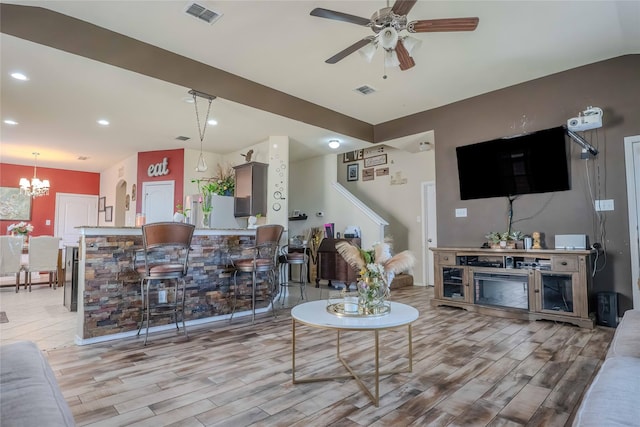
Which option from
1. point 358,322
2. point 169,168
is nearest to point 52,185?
point 169,168

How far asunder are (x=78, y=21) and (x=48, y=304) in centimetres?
377

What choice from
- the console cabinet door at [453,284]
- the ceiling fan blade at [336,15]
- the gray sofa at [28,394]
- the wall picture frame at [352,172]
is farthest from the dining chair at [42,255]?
the console cabinet door at [453,284]

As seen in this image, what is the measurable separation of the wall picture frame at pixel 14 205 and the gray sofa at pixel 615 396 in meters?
11.1

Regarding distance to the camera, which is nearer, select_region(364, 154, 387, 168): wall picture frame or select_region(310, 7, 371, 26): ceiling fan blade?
select_region(310, 7, 371, 26): ceiling fan blade

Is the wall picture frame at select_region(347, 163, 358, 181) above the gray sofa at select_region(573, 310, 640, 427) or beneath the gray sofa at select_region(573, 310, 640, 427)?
above

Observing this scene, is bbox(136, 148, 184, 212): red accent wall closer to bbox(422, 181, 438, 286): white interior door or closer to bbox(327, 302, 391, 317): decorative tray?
bbox(422, 181, 438, 286): white interior door

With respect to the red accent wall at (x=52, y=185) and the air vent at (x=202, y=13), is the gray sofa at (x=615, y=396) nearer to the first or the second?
the air vent at (x=202, y=13)

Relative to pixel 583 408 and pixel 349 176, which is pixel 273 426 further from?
pixel 349 176

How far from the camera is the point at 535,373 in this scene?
2.41 meters

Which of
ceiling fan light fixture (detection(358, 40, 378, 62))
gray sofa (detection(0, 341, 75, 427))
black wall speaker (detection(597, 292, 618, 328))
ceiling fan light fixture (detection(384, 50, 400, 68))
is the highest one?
ceiling fan light fixture (detection(358, 40, 378, 62))

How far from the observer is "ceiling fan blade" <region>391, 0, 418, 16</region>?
95.1 inches

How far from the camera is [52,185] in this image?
8945 mm

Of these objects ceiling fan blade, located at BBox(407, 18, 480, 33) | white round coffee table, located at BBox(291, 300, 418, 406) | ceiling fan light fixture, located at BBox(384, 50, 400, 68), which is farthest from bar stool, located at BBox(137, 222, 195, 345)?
ceiling fan blade, located at BBox(407, 18, 480, 33)

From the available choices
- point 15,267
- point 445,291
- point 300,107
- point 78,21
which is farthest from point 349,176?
point 15,267
